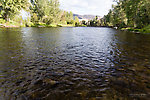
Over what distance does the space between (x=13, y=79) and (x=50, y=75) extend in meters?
2.42

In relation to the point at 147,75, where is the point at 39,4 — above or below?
above

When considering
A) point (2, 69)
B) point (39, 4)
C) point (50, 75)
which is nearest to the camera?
point (50, 75)

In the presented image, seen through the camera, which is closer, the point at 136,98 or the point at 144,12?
the point at 136,98

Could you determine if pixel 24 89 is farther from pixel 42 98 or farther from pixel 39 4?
pixel 39 4

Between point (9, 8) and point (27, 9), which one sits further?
point (27, 9)

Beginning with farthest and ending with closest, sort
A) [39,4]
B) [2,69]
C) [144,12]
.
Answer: [39,4] → [144,12] → [2,69]

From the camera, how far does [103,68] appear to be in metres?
8.96

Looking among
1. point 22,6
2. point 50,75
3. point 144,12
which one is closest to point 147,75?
point 50,75

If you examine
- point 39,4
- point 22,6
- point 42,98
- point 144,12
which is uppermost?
point 39,4

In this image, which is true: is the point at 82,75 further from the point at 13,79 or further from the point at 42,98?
the point at 13,79

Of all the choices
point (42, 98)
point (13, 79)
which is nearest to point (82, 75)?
point (42, 98)

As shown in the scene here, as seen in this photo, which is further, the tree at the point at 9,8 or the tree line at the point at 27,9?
the tree line at the point at 27,9

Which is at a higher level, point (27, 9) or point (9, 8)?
point (27, 9)

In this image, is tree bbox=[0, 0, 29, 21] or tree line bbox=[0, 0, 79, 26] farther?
tree line bbox=[0, 0, 79, 26]
